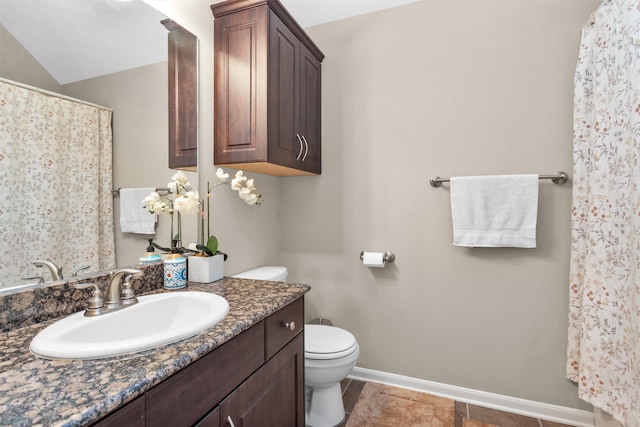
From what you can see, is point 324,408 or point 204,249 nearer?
point 204,249

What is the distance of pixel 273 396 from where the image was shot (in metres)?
1.11

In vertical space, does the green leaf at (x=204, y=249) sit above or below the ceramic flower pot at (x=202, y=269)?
above

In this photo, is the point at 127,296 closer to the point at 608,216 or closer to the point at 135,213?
the point at 135,213

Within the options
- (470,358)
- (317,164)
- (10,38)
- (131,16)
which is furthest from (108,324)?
(470,358)

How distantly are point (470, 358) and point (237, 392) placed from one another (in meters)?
1.53

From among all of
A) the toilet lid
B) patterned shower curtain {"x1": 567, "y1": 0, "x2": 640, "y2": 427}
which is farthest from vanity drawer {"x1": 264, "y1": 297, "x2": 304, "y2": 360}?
patterned shower curtain {"x1": 567, "y1": 0, "x2": 640, "y2": 427}

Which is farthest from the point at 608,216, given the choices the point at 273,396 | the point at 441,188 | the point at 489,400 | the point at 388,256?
the point at 273,396

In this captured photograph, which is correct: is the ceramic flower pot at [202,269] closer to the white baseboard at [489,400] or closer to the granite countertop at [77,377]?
the granite countertop at [77,377]

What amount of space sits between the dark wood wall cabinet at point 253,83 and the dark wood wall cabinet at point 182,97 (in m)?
0.14

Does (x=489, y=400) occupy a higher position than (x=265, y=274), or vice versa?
(x=265, y=274)

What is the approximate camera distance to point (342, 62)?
214 cm

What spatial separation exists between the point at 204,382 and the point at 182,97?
1237 millimetres

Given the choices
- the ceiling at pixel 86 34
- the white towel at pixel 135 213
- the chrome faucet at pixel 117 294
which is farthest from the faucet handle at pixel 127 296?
the ceiling at pixel 86 34

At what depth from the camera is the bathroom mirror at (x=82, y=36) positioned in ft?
2.97
